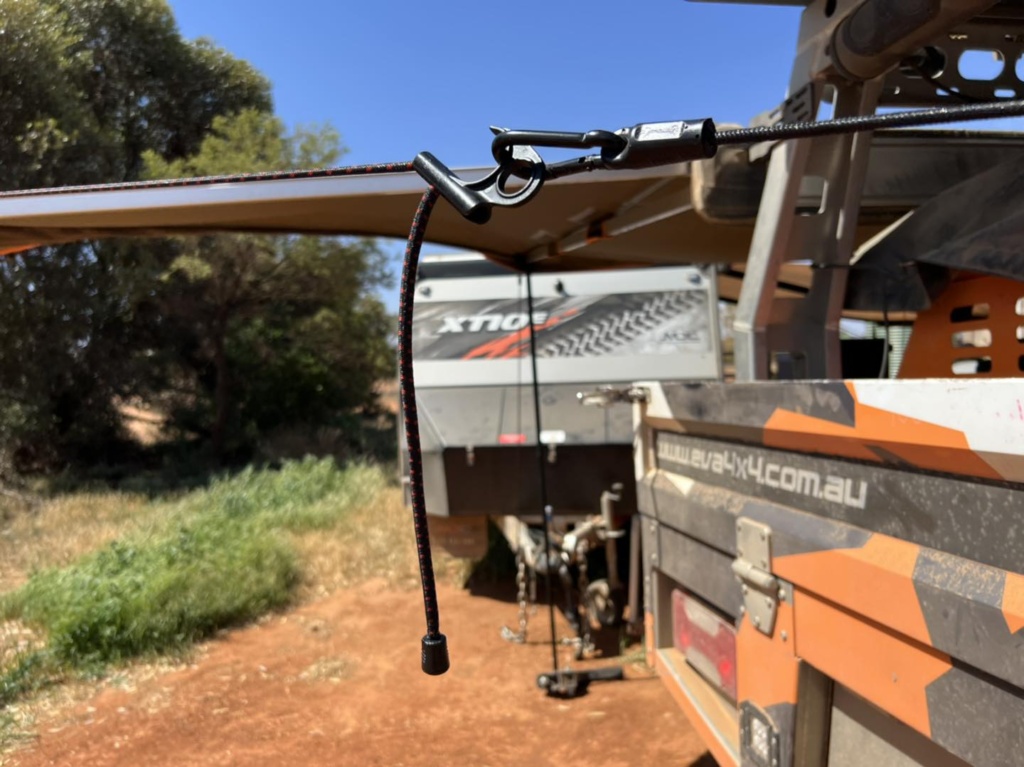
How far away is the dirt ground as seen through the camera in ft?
13.6

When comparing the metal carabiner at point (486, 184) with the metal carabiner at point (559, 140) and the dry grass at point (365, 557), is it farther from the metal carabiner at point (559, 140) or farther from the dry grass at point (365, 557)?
the dry grass at point (365, 557)

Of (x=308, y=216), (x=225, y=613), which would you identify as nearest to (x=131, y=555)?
(x=225, y=613)

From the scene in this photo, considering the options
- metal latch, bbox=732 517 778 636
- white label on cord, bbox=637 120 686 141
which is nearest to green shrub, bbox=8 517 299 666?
metal latch, bbox=732 517 778 636

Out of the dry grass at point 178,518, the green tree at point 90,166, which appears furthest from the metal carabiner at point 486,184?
the green tree at point 90,166

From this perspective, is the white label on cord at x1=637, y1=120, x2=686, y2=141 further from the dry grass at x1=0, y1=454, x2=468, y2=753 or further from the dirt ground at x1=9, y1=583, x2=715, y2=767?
the dry grass at x1=0, y1=454, x2=468, y2=753

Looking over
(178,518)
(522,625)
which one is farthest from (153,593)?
(178,518)

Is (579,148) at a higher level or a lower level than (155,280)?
lower

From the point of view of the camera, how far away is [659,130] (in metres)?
1.37

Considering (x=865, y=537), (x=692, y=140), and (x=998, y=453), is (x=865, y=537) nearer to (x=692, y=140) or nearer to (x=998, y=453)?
(x=998, y=453)

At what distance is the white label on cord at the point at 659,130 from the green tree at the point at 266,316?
12.0 m

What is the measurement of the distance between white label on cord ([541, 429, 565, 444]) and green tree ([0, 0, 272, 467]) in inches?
244

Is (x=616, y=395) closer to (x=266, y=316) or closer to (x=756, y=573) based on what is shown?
(x=756, y=573)

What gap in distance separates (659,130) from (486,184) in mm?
302

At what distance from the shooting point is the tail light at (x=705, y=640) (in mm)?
2723
